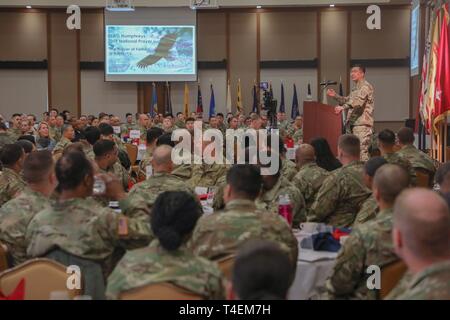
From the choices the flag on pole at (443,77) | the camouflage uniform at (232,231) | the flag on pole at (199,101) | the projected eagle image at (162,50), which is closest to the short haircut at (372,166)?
the camouflage uniform at (232,231)

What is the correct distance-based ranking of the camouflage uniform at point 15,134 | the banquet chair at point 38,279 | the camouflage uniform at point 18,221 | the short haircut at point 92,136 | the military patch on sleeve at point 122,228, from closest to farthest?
the banquet chair at point 38,279
the military patch on sleeve at point 122,228
the camouflage uniform at point 18,221
the short haircut at point 92,136
the camouflage uniform at point 15,134

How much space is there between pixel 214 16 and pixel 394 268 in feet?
58.9

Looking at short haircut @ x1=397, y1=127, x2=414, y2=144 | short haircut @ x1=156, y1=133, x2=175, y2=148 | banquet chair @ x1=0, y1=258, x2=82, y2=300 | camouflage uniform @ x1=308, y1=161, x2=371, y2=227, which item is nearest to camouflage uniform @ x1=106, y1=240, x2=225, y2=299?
banquet chair @ x1=0, y1=258, x2=82, y2=300

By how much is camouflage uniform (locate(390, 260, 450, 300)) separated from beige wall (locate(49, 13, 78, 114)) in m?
19.4

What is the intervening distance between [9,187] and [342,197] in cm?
272

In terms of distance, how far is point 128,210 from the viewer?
4801 millimetres

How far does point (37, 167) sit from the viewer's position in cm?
491

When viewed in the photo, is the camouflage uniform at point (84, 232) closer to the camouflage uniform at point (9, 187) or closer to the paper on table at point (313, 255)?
the paper on table at point (313, 255)

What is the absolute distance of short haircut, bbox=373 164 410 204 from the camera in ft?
12.5

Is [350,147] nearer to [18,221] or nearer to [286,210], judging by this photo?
[286,210]

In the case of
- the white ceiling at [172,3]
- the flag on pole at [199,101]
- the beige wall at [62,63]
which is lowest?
the flag on pole at [199,101]

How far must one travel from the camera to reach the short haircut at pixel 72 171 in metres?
4.00

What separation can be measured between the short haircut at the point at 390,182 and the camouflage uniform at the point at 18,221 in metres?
2.08

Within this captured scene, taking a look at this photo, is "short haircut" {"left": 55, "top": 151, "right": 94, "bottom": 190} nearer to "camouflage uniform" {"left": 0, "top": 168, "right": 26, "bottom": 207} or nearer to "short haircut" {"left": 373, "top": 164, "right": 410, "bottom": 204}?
"short haircut" {"left": 373, "top": 164, "right": 410, "bottom": 204}
